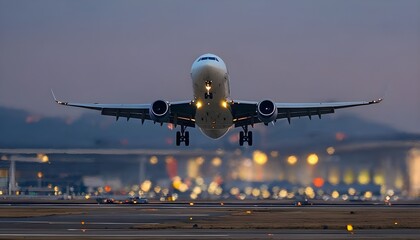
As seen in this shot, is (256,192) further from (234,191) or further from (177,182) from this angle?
(177,182)

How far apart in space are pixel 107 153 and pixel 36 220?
58.2 feet

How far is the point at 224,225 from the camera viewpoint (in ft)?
168

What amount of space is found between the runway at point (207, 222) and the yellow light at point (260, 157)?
13.0 ft

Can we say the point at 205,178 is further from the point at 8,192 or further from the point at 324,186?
the point at 8,192

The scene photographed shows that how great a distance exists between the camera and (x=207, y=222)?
176 ft

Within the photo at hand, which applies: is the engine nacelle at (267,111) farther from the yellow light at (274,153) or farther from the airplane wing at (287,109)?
the yellow light at (274,153)

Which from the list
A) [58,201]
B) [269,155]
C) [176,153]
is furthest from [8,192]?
[269,155]

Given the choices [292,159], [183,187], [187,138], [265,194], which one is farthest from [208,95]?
[265,194]

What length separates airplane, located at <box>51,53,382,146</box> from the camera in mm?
55916

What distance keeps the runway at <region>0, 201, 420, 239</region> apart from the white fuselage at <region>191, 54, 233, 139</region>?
6.85m

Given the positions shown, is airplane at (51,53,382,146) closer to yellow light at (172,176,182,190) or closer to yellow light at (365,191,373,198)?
yellow light at (172,176,182,190)

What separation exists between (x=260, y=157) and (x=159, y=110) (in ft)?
47.6

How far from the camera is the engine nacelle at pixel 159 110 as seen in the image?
5847 cm

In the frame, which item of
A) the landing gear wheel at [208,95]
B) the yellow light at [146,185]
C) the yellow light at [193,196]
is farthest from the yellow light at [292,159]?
the landing gear wheel at [208,95]
